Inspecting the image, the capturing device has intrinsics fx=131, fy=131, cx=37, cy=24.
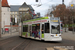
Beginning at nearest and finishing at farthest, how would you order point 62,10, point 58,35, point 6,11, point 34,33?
point 58,35
point 34,33
point 62,10
point 6,11

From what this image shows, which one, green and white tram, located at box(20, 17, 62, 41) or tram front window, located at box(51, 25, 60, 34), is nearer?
green and white tram, located at box(20, 17, 62, 41)

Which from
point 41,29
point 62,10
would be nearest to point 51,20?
point 41,29

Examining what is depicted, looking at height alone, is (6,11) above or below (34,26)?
above

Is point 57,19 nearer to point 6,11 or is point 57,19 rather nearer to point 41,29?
point 41,29

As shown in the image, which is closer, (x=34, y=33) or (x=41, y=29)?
(x=41, y=29)

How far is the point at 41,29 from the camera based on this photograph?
17.0 metres

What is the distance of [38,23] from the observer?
18.0m

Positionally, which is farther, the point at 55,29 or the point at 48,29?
the point at 48,29

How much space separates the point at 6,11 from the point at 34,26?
1769 inches

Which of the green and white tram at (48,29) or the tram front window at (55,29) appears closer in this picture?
the green and white tram at (48,29)

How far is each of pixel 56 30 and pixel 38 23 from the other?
10.3ft

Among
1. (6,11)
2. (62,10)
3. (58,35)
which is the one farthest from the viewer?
(6,11)

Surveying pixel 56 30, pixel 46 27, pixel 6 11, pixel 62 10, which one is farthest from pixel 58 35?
pixel 6 11

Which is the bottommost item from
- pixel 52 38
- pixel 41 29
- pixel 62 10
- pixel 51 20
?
pixel 52 38
